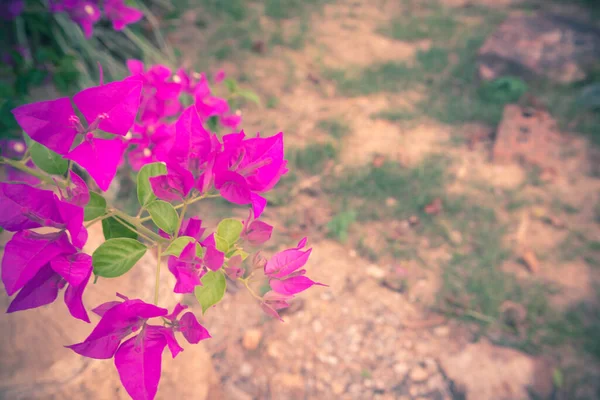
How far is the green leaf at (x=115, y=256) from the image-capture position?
26.2 inches

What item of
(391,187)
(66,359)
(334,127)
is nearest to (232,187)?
(66,359)

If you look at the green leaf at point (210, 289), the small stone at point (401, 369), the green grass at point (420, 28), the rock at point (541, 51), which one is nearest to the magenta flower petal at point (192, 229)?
the green leaf at point (210, 289)

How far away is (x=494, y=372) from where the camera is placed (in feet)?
5.43

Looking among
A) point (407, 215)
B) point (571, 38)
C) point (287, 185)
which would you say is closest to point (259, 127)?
point (287, 185)

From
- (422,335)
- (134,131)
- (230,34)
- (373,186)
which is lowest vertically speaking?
(422,335)

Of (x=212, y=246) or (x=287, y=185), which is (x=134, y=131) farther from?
(x=287, y=185)

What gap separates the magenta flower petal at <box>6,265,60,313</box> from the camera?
0.61 m

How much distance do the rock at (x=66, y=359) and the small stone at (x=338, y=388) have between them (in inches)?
22.8

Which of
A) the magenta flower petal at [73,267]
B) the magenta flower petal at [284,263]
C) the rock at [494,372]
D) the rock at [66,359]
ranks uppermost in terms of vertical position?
the magenta flower petal at [73,267]

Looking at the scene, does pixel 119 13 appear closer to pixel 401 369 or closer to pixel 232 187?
pixel 232 187

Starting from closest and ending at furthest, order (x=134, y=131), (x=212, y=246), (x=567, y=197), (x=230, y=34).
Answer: (x=212, y=246)
(x=134, y=131)
(x=567, y=197)
(x=230, y=34)

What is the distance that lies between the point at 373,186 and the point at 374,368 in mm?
993

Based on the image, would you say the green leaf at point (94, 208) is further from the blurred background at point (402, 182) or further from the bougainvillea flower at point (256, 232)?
the blurred background at point (402, 182)

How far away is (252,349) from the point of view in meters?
1.67
